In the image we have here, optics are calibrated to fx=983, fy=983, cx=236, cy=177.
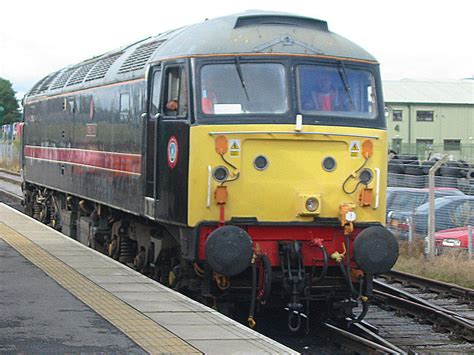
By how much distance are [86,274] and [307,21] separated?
4336 mm

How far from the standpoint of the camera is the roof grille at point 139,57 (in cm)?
1298

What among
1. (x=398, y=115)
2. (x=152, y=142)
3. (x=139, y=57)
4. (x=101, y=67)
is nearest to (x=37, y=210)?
(x=101, y=67)

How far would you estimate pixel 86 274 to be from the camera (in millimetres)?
12867

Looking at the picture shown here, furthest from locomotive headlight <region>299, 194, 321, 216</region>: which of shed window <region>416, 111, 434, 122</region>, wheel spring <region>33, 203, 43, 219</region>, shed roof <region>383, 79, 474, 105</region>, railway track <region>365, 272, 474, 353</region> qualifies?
shed window <region>416, 111, 434, 122</region>

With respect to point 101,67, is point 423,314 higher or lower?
lower

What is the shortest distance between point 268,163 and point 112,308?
93.9 inches

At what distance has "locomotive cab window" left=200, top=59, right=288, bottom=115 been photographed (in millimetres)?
11219

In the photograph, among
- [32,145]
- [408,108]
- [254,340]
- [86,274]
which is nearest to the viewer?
[254,340]

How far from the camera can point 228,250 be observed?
10.6m

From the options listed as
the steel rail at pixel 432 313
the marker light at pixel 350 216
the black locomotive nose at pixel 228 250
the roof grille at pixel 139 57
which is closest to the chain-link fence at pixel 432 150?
the steel rail at pixel 432 313

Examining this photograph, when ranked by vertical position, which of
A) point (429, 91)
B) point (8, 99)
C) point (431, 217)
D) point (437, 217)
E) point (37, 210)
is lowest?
point (37, 210)

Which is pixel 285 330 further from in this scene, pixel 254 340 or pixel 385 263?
pixel 254 340

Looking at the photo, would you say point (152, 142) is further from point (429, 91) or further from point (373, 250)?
point (429, 91)

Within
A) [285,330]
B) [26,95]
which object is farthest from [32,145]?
[285,330]
